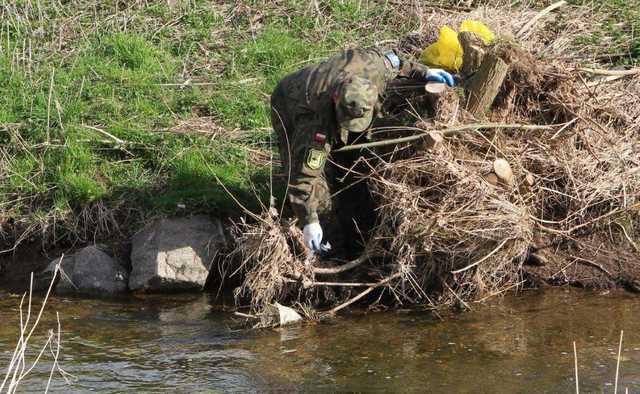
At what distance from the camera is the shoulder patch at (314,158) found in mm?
6293

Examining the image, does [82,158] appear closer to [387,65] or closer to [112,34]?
[112,34]

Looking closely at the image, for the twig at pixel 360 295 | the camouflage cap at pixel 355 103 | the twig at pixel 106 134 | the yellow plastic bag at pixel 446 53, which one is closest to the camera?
the camouflage cap at pixel 355 103

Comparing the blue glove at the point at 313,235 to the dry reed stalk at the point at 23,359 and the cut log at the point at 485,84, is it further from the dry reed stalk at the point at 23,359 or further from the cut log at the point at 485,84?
the dry reed stalk at the point at 23,359

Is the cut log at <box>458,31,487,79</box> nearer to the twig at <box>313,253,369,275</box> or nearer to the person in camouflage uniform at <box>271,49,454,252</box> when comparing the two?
the person in camouflage uniform at <box>271,49,454,252</box>

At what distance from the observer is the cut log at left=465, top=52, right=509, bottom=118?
6.39 metres

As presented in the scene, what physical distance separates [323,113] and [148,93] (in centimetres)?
287

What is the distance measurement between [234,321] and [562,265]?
2.26 meters

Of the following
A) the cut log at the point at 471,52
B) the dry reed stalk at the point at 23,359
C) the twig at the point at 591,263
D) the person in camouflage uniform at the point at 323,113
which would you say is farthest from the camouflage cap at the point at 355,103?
the dry reed stalk at the point at 23,359

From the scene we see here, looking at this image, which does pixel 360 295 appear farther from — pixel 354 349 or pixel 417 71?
pixel 417 71

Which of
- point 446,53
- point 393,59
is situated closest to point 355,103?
point 393,59

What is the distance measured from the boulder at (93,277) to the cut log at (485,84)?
2.79 metres

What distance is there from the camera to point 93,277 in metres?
7.19

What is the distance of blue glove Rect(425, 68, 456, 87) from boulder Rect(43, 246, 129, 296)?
8.57 ft

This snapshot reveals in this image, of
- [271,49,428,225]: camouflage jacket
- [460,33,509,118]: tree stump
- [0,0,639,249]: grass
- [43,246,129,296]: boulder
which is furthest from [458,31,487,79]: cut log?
[43,246,129,296]: boulder
